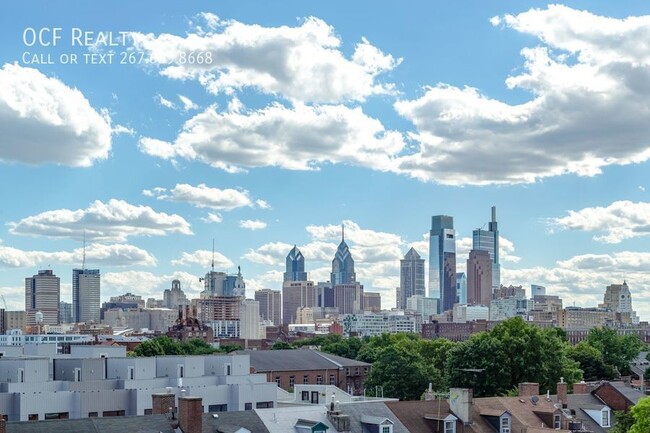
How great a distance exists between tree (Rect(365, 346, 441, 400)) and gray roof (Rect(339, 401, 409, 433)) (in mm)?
53455

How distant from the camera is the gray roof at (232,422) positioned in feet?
166

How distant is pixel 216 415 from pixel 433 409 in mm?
14633

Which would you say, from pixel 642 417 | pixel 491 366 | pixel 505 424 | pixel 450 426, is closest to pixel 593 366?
pixel 491 366

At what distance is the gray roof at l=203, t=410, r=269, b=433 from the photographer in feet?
166

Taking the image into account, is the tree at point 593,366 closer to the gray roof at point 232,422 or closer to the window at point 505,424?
the window at point 505,424

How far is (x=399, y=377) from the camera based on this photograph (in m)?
113

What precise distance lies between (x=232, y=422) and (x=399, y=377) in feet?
204

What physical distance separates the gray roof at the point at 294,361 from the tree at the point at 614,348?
37.6 meters

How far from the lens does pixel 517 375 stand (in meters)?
97.2

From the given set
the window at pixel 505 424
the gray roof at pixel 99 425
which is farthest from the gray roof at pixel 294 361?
the gray roof at pixel 99 425

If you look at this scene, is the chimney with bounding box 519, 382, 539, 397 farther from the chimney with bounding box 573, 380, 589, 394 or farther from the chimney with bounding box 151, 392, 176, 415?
the chimney with bounding box 151, 392, 176, 415

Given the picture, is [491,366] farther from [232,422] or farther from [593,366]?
[232,422]

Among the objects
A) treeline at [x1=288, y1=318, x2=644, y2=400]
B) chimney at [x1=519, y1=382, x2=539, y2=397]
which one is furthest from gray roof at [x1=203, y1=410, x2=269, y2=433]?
treeline at [x1=288, y1=318, x2=644, y2=400]

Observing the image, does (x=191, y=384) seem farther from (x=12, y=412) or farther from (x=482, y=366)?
(x=482, y=366)
